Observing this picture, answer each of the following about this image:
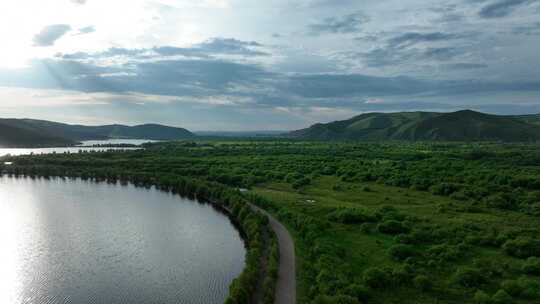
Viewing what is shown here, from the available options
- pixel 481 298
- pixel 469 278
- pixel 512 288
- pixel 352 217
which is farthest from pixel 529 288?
pixel 352 217

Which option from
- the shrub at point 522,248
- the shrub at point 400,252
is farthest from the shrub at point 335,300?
the shrub at point 522,248

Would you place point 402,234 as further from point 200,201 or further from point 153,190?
point 153,190

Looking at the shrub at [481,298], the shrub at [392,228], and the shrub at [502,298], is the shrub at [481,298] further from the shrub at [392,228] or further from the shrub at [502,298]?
the shrub at [392,228]

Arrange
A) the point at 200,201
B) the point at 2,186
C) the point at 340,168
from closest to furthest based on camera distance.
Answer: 1. the point at 200,201
2. the point at 2,186
3. the point at 340,168

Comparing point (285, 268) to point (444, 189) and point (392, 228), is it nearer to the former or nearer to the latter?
point (392, 228)

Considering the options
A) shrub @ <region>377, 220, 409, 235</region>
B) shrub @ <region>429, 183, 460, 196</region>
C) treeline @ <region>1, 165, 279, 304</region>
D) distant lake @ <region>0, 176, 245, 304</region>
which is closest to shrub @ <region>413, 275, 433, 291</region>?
treeline @ <region>1, 165, 279, 304</region>

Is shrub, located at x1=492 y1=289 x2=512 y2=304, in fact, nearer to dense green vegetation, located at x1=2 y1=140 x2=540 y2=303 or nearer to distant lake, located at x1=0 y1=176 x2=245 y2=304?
dense green vegetation, located at x1=2 y1=140 x2=540 y2=303

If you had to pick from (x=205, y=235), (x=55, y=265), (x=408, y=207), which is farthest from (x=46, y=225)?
(x=408, y=207)
